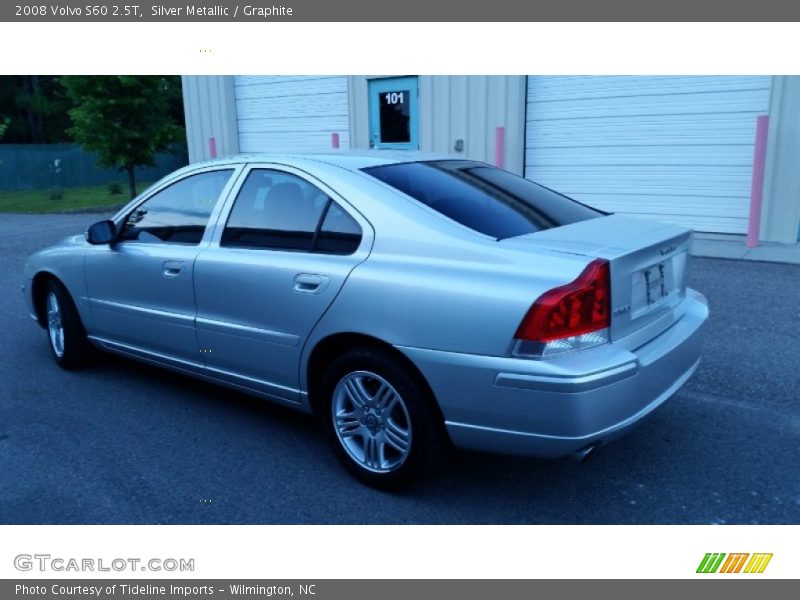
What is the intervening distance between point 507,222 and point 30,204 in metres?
22.2

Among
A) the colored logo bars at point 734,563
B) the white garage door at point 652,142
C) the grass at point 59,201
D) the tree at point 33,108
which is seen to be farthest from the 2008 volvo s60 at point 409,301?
the tree at point 33,108

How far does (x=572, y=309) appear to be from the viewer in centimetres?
291

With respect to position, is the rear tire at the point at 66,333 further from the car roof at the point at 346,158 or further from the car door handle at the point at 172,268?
the car roof at the point at 346,158

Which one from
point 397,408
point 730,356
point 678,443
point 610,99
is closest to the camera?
point 397,408

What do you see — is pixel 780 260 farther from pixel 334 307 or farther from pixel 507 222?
pixel 334 307

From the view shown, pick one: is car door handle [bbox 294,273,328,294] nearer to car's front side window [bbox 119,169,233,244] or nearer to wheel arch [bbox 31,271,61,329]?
car's front side window [bbox 119,169,233,244]

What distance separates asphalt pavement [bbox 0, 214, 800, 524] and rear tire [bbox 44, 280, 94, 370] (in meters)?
0.13

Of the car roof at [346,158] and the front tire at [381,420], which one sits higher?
the car roof at [346,158]

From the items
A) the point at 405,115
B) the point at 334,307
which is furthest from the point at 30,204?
the point at 334,307

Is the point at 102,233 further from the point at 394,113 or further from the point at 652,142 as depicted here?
the point at 394,113

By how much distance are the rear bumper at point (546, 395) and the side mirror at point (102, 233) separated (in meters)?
2.56

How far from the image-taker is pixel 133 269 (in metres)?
4.64

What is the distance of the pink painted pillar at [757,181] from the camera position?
895 cm

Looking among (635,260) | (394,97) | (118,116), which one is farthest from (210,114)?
(635,260)
